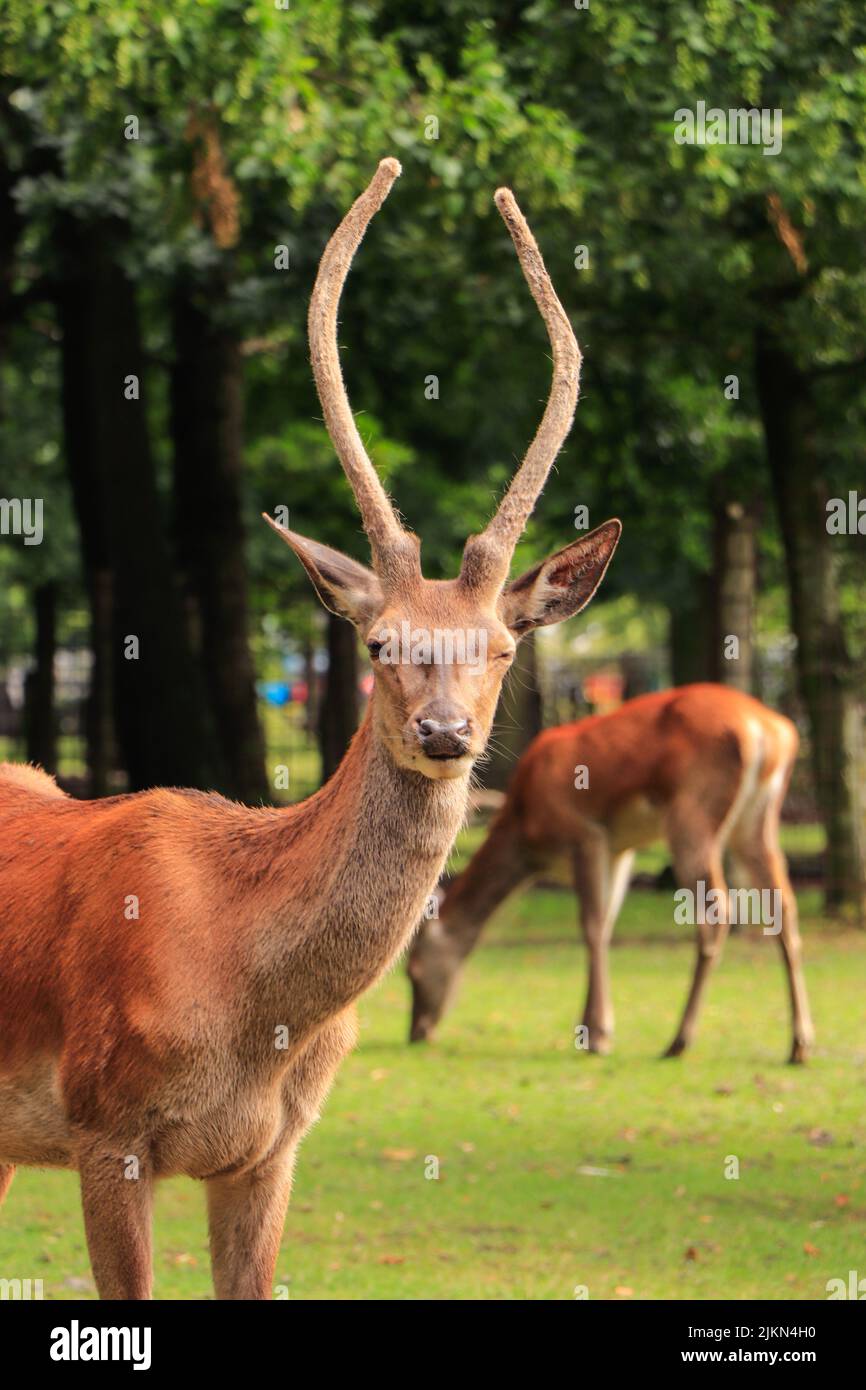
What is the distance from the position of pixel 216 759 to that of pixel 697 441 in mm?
5967

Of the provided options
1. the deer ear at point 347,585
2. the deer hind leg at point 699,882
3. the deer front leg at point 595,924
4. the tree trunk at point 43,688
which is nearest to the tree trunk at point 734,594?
the deer front leg at point 595,924

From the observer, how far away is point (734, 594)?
60.2 ft

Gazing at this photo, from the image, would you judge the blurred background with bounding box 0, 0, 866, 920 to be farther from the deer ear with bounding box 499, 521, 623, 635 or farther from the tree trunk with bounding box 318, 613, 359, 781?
the deer ear with bounding box 499, 521, 623, 635

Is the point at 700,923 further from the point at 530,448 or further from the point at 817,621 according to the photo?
the point at 530,448

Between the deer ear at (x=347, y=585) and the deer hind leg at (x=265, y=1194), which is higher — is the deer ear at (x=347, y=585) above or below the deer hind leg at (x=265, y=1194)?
above

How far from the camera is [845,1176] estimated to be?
8.49 metres

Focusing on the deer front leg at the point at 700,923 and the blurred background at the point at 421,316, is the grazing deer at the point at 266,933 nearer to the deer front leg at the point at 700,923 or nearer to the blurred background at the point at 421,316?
the blurred background at the point at 421,316

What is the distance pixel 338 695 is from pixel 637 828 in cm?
1201

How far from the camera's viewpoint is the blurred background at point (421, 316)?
11227mm

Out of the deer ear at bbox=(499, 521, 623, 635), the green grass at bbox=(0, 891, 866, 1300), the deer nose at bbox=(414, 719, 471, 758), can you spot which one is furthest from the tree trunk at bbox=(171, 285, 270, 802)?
the deer nose at bbox=(414, 719, 471, 758)

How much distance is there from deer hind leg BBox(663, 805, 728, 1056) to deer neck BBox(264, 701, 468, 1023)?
21.8ft

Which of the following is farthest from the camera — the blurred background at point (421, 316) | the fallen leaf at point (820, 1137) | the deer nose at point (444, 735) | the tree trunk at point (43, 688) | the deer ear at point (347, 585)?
the tree trunk at point (43, 688)

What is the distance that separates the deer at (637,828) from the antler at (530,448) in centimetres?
673

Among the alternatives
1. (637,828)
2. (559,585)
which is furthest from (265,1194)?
(637,828)
